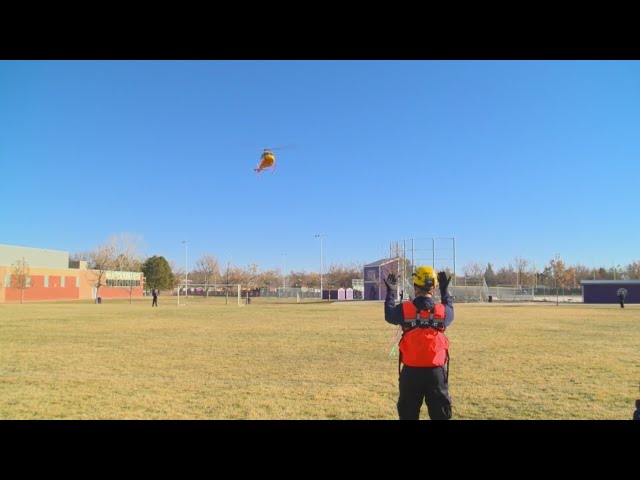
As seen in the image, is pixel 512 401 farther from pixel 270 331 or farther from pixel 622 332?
pixel 622 332

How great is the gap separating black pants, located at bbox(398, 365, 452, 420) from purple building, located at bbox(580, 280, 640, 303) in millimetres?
60070

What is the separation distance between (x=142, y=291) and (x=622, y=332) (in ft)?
261

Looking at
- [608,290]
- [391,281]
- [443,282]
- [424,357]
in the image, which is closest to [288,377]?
[391,281]

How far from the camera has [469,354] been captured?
1259 centimetres

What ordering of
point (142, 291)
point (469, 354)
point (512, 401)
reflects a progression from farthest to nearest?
point (142, 291) → point (469, 354) → point (512, 401)

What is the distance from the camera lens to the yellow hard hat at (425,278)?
461 cm

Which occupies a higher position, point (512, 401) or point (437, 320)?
point (437, 320)

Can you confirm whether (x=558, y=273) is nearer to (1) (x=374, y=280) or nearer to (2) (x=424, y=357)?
(1) (x=374, y=280)

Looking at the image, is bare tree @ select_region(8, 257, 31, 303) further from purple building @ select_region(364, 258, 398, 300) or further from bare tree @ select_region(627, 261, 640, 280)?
bare tree @ select_region(627, 261, 640, 280)

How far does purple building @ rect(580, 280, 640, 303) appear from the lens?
54594 mm

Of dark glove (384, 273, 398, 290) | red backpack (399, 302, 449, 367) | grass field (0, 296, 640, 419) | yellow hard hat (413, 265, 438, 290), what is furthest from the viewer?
grass field (0, 296, 640, 419)

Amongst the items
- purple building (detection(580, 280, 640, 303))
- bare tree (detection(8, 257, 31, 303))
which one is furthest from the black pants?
purple building (detection(580, 280, 640, 303))

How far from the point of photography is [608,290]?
55.6 meters
